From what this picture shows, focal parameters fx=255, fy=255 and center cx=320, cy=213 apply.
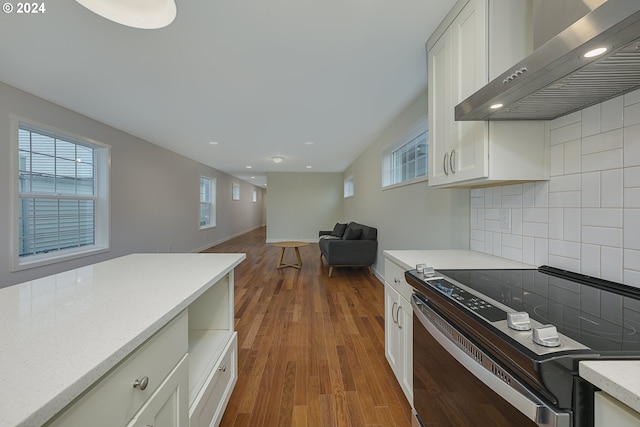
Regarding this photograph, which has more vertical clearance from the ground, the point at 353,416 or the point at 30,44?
the point at 30,44

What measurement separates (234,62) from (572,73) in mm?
2135

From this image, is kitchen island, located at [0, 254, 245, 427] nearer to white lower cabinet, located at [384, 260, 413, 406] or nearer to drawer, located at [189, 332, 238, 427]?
drawer, located at [189, 332, 238, 427]

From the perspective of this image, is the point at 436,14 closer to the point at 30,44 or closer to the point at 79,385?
the point at 79,385

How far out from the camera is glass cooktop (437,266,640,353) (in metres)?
0.62

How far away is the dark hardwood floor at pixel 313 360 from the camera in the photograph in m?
1.50

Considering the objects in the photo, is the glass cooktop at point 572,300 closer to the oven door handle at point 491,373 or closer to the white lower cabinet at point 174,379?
the oven door handle at point 491,373

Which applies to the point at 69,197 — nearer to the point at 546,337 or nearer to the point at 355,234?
the point at 355,234

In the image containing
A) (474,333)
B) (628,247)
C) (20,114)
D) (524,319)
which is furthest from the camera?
(20,114)

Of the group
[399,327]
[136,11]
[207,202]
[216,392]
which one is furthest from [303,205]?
[136,11]

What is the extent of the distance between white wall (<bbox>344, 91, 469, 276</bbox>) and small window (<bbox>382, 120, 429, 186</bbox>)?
9 cm

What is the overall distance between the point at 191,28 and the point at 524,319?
90.3 inches

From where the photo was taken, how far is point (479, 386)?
744mm

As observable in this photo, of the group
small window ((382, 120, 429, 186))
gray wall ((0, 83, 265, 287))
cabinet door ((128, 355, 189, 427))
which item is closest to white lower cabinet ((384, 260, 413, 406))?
cabinet door ((128, 355, 189, 427))

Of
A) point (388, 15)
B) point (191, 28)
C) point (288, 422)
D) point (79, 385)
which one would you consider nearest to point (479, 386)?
point (79, 385)
